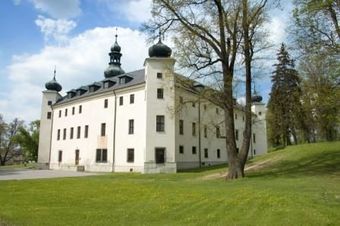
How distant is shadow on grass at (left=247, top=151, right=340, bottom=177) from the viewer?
911 inches

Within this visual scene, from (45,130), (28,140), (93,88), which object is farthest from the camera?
(28,140)

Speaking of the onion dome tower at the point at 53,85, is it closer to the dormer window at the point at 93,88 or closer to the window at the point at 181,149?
the dormer window at the point at 93,88

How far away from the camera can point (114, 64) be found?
57.1 metres

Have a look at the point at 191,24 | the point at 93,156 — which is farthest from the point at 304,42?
the point at 93,156

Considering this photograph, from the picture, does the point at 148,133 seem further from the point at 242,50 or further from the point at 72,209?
the point at 72,209

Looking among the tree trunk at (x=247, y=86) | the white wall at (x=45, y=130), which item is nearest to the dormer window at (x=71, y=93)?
the white wall at (x=45, y=130)

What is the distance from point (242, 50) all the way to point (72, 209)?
1586 cm

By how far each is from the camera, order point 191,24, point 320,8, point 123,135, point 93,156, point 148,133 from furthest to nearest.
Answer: point 93,156, point 123,135, point 148,133, point 191,24, point 320,8

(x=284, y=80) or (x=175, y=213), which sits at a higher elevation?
(x=284, y=80)

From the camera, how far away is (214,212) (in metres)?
10.3

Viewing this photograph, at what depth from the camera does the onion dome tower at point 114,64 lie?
5569 cm

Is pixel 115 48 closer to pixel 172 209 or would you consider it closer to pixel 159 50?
pixel 159 50

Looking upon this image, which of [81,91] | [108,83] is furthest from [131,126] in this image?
[81,91]

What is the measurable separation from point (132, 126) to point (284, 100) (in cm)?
1815
